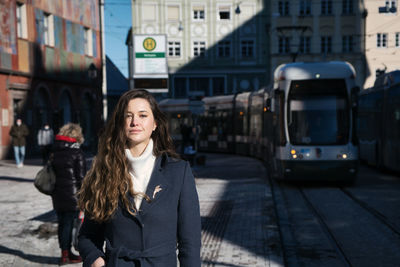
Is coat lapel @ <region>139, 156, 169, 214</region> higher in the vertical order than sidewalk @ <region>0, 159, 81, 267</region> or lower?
higher

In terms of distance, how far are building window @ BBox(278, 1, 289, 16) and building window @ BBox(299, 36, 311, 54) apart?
8.80 feet

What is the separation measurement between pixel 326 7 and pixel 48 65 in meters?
28.3

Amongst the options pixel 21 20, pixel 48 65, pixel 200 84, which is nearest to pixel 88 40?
pixel 48 65

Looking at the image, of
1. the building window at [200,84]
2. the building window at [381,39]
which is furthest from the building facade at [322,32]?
the building window at [200,84]

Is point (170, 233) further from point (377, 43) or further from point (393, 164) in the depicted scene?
point (377, 43)

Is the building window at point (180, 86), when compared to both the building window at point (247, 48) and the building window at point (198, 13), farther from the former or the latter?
the building window at point (247, 48)

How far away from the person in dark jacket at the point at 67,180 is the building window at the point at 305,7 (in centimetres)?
4308

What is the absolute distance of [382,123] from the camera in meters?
15.8

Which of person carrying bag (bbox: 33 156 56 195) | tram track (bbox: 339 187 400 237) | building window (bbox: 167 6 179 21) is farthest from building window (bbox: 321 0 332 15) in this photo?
person carrying bag (bbox: 33 156 56 195)

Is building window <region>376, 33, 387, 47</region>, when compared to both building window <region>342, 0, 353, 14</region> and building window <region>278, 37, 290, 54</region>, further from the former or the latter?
building window <region>278, 37, 290, 54</region>

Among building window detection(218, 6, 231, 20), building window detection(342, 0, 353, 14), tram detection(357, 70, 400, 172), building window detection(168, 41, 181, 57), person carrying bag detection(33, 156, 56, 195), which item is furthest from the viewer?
building window detection(218, 6, 231, 20)

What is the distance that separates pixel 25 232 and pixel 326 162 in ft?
23.5

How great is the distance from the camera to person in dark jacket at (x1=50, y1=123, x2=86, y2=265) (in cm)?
604

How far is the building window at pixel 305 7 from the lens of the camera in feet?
153
